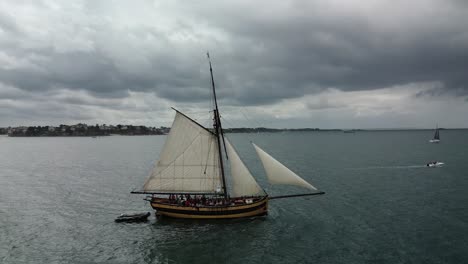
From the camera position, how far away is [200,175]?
4606 cm

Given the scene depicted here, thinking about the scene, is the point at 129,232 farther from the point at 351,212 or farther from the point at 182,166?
the point at 351,212

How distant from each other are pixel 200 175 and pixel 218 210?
565cm

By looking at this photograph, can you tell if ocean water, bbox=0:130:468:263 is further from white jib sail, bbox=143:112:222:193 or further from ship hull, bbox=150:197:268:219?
white jib sail, bbox=143:112:222:193

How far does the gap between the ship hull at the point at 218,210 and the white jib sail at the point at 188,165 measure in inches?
113

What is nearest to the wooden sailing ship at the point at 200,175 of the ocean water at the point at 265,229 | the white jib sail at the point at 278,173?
the white jib sail at the point at 278,173

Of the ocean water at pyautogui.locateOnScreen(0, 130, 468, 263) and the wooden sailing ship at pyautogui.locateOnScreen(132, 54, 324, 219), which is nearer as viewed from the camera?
the ocean water at pyautogui.locateOnScreen(0, 130, 468, 263)

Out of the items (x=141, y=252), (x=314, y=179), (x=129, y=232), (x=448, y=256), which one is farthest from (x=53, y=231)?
(x=314, y=179)

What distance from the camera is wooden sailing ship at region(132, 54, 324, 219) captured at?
43.7 meters

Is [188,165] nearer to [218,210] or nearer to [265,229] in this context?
[218,210]

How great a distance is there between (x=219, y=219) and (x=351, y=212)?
1792 centimetres

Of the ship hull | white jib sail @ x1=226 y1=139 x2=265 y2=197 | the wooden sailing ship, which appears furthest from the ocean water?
white jib sail @ x1=226 y1=139 x2=265 y2=197

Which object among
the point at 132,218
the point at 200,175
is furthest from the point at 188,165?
the point at 132,218

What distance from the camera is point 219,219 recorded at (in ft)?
143

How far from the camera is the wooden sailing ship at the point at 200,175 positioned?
43688 mm
